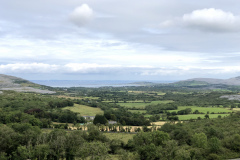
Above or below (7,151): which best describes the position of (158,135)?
above

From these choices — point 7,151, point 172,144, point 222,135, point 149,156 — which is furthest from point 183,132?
point 7,151

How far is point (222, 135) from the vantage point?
50.7 metres

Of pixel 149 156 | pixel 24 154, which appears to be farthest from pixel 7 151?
pixel 149 156

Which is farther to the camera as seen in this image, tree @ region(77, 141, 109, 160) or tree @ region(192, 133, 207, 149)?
tree @ region(192, 133, 207, 149)

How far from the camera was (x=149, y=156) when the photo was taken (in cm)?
3822

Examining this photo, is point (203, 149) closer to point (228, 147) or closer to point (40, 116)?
point (228, 147)

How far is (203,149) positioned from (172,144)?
7659 mm

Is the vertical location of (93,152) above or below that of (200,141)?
below

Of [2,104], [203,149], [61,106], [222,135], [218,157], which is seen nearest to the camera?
[218,157]

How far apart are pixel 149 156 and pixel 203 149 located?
12.8 metres

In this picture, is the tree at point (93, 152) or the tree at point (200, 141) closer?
the tree at point (93, 152)

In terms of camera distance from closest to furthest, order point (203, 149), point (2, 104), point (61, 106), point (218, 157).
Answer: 1. point (218, 157)
2. point (203, 149)
3. point (2, 104)
4. point (61, 106)

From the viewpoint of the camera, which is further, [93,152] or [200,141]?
[200,141]

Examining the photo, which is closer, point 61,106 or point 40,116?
point 40,116
